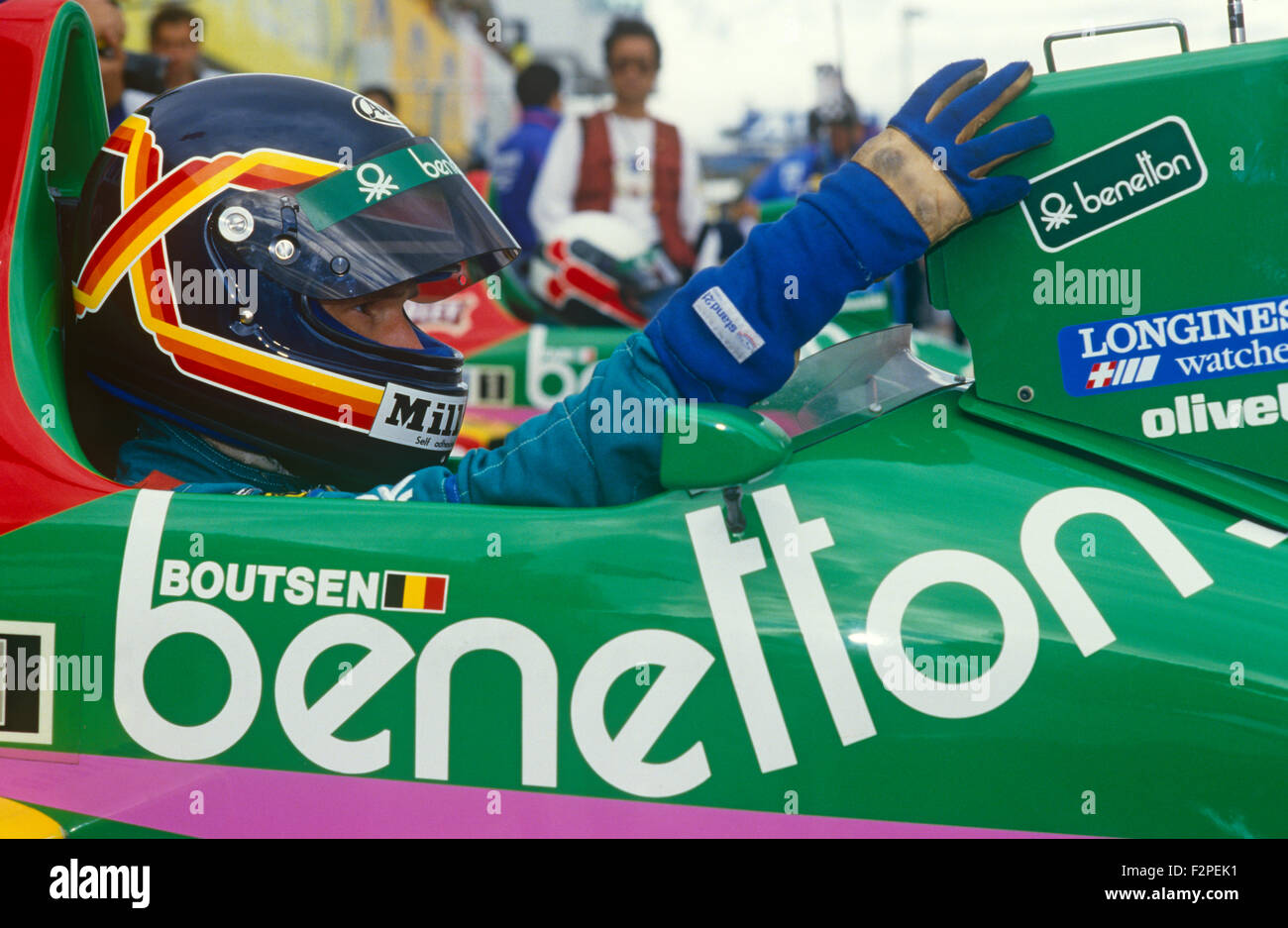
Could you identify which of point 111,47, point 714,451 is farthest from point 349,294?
point 111,47

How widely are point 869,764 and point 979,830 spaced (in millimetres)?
141

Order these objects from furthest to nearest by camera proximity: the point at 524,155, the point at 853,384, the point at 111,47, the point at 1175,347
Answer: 1. the point at 524,155
2. the point at 111,47
3. the point at 853,384
4. the point at 1175,347

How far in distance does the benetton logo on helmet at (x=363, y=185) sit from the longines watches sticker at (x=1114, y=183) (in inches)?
36.5

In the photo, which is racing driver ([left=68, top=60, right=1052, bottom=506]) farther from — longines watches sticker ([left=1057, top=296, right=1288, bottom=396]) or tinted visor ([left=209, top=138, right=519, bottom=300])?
longines watches sticker ([left=1057, top=296, right=1288, bottom=396])

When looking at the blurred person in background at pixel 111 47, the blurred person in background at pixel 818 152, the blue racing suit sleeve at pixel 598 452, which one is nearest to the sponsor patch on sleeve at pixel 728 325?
the blue racing suit sleeve at pixel 598 452

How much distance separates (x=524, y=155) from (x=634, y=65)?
696mm

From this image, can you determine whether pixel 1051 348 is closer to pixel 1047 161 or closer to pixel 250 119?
pixel 1047 161

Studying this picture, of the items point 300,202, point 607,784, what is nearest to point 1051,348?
point 607,784

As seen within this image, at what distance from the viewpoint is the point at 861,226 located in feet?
5.26

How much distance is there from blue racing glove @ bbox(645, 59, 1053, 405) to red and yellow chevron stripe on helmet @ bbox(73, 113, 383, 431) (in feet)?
1.89

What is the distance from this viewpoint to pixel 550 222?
5.41 meters

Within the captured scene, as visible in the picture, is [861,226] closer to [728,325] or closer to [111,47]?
[728,325]

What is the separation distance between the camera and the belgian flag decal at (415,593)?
1472 millimetres

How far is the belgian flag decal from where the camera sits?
1472mm
